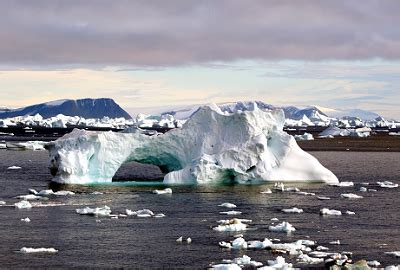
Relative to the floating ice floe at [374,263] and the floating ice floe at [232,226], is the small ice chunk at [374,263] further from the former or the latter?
the floating ice floe at [232,226]

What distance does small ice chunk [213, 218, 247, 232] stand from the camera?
88.6 ft

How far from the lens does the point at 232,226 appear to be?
27125 millimetres

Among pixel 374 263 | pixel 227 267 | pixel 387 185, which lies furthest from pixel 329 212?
pixel 387 185

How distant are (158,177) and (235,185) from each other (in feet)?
24.1

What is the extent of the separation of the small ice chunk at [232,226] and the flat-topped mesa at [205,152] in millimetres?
13679

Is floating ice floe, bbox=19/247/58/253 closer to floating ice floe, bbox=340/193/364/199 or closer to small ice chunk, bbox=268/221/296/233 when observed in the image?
small ice chunk, bbox=268/221/296/233

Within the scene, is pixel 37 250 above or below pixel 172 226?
above

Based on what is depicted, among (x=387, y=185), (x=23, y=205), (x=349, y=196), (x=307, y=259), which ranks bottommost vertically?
(x=387, y=185)

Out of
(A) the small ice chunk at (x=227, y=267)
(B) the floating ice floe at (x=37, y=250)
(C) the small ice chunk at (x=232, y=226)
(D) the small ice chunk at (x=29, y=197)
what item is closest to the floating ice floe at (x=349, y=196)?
(C) the small ice chunk at (x=232, y=226)

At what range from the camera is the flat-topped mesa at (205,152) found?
136 ft

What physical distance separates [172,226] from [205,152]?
1547 centimetres

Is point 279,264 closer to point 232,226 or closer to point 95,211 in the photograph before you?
point 232,226

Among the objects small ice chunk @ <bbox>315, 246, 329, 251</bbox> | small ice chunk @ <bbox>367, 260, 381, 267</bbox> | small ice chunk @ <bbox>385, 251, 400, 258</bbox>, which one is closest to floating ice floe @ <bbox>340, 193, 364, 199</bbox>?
small ice chunk @ <bbox>315, 246, 329, 251</bbox>

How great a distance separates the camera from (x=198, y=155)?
141 feet
